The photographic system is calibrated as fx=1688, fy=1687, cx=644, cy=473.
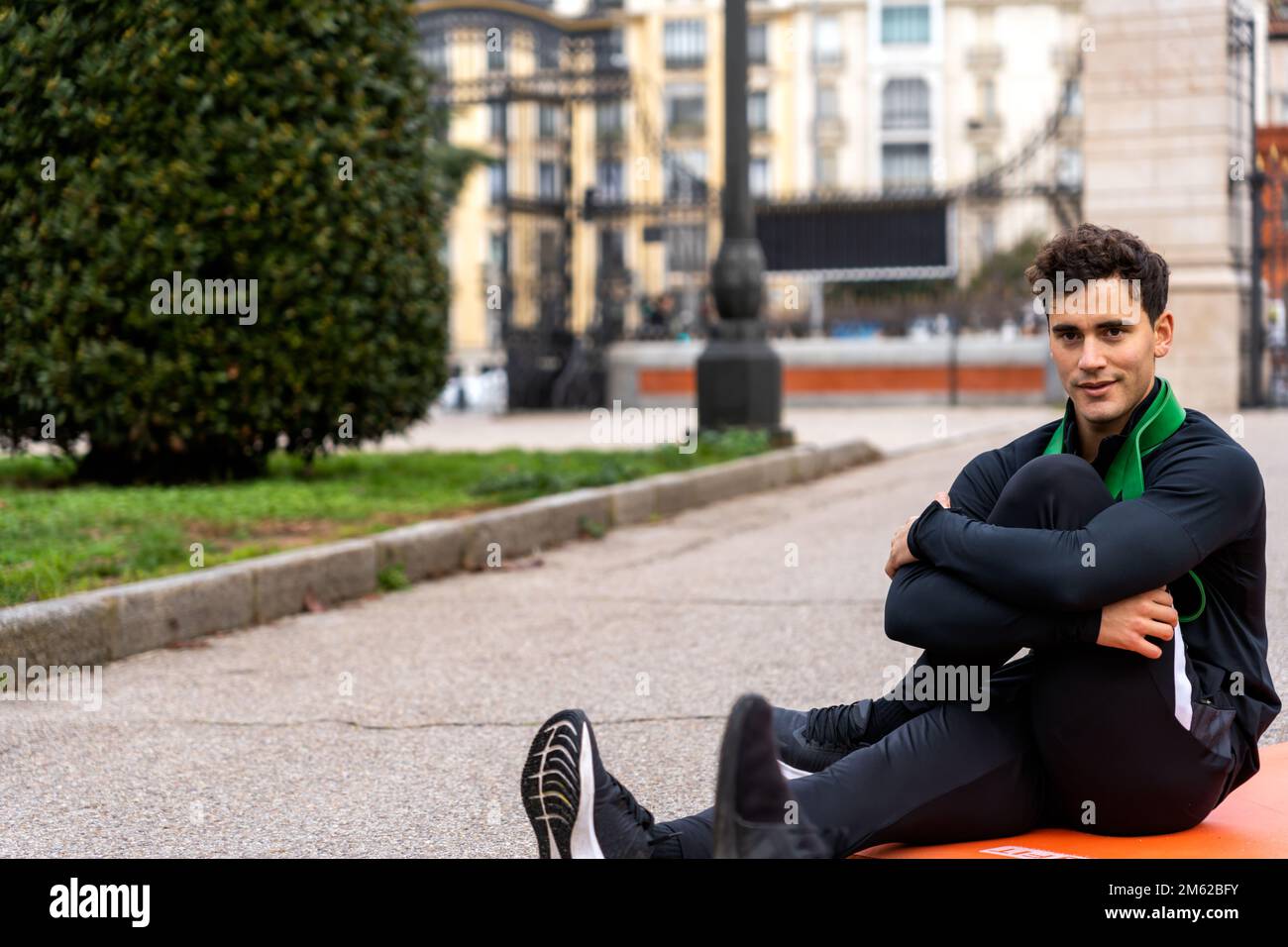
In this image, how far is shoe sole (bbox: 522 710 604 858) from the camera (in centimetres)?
300

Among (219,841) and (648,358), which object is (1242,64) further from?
(219,841)

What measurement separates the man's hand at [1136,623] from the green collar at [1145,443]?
225 millimetres

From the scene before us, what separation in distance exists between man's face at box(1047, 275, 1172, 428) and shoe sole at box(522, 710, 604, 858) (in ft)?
3.84

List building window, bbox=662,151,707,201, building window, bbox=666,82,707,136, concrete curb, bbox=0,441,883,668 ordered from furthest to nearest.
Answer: building window, bbox=666,82,707,136 < building window, bbox=662,151,707,201 < concrete curb, bbox=0,441,883,668

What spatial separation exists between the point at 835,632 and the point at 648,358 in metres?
16.1

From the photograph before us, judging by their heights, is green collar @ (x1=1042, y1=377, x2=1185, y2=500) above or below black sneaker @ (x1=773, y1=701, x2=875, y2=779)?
above

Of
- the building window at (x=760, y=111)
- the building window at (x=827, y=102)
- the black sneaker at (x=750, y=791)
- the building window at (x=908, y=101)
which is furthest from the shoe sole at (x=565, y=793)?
the building window at (x=908, y=101)

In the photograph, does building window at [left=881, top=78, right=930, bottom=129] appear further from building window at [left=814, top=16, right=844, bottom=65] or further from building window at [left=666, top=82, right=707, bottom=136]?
building window at [left=666, top=82, right=707, bottom=136]

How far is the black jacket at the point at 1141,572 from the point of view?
9.85 ft

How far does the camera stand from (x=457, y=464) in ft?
38.4

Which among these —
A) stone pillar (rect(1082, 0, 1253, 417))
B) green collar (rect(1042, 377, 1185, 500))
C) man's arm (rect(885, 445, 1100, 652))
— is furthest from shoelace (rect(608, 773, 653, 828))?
stone pillar (rect(1082, 0, 1253, 417))

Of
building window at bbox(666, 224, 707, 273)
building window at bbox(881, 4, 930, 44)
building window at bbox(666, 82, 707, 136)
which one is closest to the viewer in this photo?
building window at bbox(666, 224, 707, 273)

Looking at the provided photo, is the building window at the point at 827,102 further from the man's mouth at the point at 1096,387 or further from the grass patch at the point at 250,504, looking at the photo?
the man's mouth at the point at 1096,387

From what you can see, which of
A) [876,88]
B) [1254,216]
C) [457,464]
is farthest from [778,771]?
[876,88]
